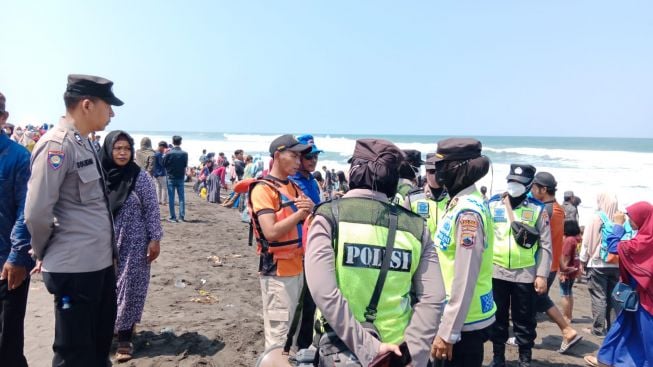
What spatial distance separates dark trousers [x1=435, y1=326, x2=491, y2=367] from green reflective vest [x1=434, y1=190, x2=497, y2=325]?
10cm

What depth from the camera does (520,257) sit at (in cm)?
449

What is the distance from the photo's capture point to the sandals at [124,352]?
161 inches

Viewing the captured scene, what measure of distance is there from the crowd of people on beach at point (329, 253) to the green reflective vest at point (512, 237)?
0.04 feet

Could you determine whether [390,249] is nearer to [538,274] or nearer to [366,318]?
[366,318]

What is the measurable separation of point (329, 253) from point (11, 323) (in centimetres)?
246

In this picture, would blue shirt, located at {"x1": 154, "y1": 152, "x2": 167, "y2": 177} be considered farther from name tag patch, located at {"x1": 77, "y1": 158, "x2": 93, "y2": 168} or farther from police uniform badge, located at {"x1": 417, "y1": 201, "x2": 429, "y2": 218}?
name tag patch, located at {"x1": 77, "y1": 158, "x2": 93, "y2": 168}

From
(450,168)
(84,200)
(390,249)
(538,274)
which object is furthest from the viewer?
(538,274)

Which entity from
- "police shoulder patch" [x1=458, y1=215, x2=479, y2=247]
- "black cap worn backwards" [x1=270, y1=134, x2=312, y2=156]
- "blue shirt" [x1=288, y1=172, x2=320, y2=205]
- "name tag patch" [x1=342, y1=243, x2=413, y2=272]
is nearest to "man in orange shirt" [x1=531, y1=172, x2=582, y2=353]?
"blue shirt" [x1=288, y1=172, x2=320, y2=205]

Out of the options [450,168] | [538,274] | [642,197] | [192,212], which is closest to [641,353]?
[538,274]

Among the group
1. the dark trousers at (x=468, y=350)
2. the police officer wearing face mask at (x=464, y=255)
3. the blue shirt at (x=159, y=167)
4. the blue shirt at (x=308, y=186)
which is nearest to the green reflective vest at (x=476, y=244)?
the police officer wearing face mask at (x=464, y=255)

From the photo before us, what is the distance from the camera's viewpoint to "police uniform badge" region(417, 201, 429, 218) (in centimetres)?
478

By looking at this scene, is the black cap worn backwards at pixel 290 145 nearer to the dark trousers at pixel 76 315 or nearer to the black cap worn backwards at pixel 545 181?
the dark trousers at pixel 76 315

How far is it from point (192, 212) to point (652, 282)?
12.0 m

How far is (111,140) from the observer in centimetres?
398
